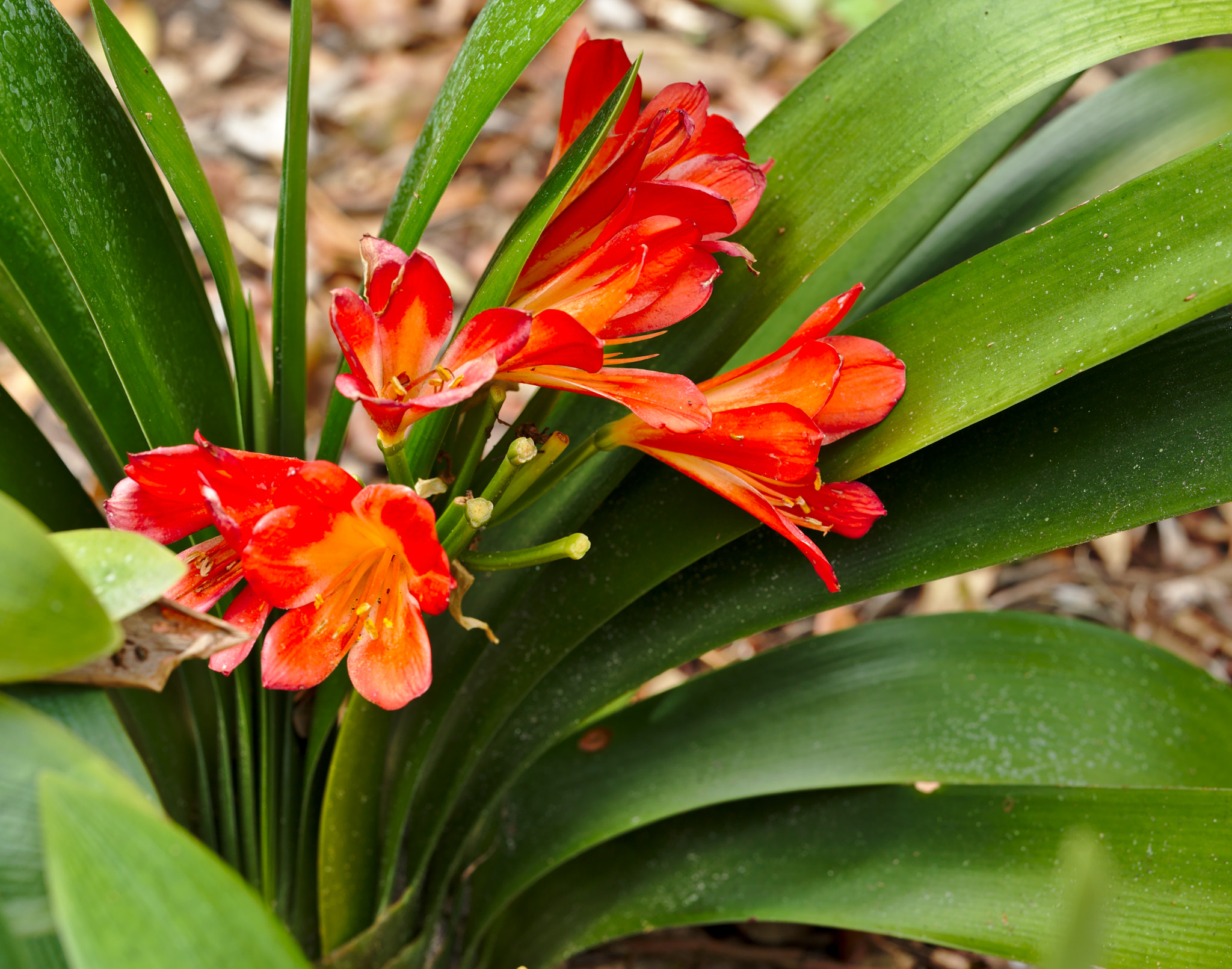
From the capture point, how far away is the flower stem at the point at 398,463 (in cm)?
52

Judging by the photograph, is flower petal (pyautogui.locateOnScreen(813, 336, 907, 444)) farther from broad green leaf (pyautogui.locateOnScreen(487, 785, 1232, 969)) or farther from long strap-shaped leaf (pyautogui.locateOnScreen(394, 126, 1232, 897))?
broad green leaf (pyautogui.locateOnScreen(487, 785, 1232, 969))

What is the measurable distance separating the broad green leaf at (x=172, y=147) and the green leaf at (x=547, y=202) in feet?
0.57

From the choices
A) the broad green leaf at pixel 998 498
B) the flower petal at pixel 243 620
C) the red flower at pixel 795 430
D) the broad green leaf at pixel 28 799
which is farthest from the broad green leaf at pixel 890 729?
the broad green leaf at pixel 28 799

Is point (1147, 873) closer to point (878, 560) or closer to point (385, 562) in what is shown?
point (878, 560)

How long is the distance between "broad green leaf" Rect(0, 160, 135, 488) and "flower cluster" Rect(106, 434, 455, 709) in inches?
6.4

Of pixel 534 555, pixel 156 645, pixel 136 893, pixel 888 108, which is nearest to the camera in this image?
pixel 136 893

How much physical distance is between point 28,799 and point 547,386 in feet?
1.13

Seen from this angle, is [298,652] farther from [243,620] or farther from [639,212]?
[639,212]

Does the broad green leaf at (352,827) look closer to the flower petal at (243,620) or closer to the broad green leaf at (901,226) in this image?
the flower petal at (243,620)

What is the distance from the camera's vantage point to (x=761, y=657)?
3.02ft

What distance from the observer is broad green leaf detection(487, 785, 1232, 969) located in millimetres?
666

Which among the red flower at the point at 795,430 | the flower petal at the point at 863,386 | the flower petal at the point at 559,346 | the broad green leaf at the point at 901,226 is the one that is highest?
the broad green leaf at the point at 901,226

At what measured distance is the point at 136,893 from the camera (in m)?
0.33

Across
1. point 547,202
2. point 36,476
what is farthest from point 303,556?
point 36,476
